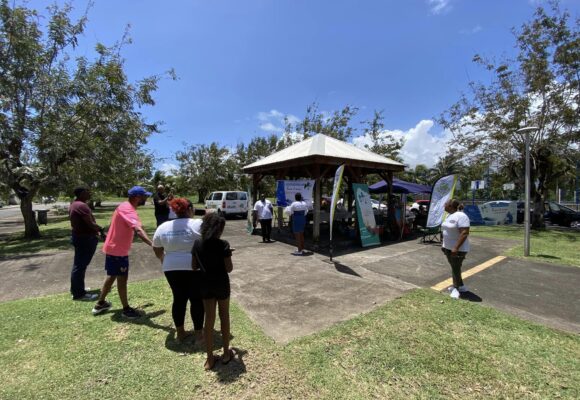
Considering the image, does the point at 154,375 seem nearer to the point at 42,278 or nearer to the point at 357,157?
the point at 42,278

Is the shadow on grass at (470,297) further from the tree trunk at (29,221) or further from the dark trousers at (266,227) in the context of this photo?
the tree trunk at (29,221)

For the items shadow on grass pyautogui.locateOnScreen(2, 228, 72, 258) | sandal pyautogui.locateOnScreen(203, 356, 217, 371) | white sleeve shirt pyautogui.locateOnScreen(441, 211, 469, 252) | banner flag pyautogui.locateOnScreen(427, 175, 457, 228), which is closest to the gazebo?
banner flag pyautogui.locateOnScreen(427, 175, 457, 228)

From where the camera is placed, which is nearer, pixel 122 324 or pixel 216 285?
pixel 216 285

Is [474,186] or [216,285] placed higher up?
[474,186]

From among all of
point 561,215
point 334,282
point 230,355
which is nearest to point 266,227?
point 334,282

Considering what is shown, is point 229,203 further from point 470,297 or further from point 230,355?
point 230,355

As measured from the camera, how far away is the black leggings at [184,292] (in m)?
3.22

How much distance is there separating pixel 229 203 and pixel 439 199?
12704 millimetres

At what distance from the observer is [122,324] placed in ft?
12.9

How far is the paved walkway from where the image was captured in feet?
14.0

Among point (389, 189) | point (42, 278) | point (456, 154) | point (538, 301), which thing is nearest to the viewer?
point (538, 301)

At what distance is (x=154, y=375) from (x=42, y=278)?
16.5 feet

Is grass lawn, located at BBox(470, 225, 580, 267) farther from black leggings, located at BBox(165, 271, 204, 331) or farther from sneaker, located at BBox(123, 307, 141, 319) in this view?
sneaker, located at BBox(123, 307, 141, 319)

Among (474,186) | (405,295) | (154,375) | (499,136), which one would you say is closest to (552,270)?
(405,295)
